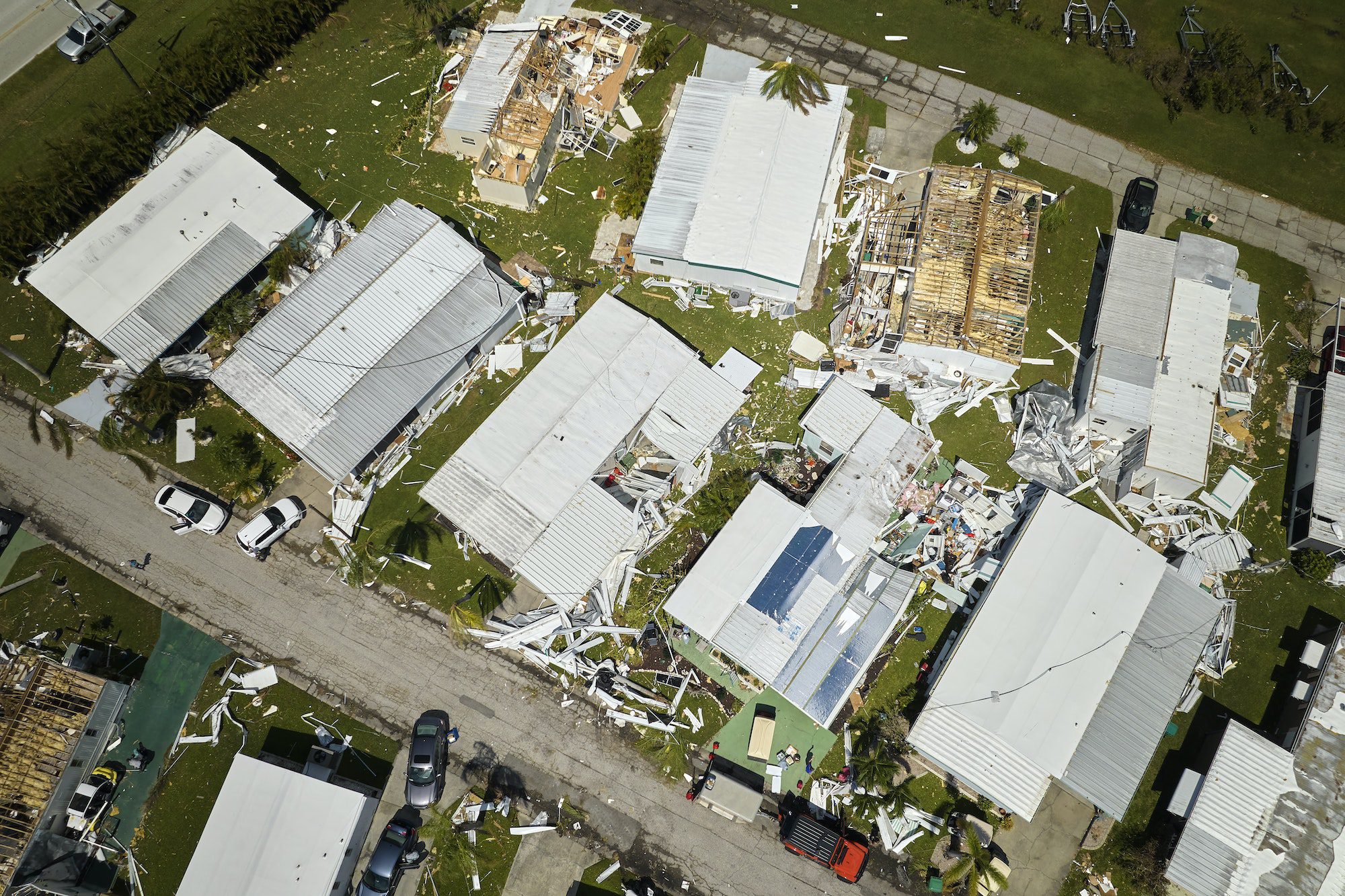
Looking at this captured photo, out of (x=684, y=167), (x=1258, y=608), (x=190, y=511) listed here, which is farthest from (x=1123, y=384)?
(x=190, y=511)

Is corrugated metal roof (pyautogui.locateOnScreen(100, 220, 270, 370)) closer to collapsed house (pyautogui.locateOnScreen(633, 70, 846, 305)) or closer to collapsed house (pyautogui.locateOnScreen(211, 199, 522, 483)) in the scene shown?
collapsed house (pyautogui.locateOnScreen(211, 199, 522, 483))

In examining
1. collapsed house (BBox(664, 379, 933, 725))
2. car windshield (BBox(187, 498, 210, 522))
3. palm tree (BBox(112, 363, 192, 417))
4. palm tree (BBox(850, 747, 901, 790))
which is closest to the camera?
palm tree (BBox(850, 747, 901, 790))

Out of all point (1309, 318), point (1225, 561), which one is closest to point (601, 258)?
point (1225, 561)

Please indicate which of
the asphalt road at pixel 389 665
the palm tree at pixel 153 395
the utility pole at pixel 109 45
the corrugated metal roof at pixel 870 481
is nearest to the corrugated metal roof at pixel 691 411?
the corrugated metal roof at pixel 870 481

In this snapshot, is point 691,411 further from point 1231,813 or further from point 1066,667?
point 1231,813

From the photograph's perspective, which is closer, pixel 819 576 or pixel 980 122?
pixel 819 576

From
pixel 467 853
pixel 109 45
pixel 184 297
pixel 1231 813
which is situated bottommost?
pixel 467 853

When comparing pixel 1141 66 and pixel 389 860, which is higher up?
pixel 1141 66

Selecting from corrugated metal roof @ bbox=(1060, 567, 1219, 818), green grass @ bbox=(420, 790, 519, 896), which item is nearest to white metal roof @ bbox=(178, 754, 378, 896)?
green grass @ bbox=(420, 790, 519, 896)
